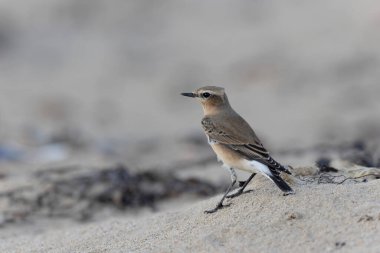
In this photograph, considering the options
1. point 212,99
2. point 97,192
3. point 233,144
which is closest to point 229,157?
point 233,144

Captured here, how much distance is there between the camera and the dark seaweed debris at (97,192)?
8023 mm

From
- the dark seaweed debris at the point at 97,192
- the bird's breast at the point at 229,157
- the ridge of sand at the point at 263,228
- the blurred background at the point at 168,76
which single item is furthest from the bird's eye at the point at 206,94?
the blurred background at the point at 168,76

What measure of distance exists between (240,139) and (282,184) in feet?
2.51

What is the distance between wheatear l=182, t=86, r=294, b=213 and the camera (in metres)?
5.94

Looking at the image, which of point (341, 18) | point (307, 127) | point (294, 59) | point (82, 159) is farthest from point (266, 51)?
point (82, 159)

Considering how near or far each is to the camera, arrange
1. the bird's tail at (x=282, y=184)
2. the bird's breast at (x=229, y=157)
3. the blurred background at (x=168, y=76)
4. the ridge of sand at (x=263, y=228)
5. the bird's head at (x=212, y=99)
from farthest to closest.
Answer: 1. the blurred background at (x=168, y=76)
2. the bird's head at (x=212, y=99)
3. the bird's breast at (x=229, y=157)
4. the bird's tail at (x=282, y=184)
5. the ridge of sand at (x=263, y=228)

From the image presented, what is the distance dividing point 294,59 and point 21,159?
6274 millimetres

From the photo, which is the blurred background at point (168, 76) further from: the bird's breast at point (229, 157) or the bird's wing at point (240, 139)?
the bird's breast at point (229, 157)

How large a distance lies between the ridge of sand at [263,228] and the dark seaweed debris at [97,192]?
1.53m

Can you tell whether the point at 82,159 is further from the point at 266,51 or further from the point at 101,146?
the point at 266,51

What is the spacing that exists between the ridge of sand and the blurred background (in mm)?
2887

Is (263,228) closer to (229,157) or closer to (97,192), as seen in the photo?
(229,157)

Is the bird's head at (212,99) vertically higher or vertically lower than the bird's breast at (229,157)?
higher

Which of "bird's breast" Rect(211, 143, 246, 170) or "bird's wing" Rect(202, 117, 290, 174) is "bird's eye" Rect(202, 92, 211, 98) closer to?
"bird's wing" Rect(202, 117, 290, 174)
